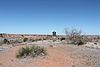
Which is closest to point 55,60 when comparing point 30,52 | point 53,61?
point 53,61

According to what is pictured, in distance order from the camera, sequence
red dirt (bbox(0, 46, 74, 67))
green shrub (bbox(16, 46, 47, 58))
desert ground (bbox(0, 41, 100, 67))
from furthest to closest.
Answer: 1. green shrub (bbox(16, 46, 47, 58))
2. desert ground (bbox(0, 41, 100, 67))
3. red dirt (bbox(0, 46, 74, 67))

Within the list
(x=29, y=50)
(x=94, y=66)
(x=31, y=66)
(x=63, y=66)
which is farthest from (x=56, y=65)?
(x=29, y=50)

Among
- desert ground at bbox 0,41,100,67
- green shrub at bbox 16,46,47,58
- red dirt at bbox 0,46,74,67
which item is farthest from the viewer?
green shrub at bbox 16,46,47,58

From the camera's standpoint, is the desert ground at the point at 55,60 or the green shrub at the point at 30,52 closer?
the desert ground at the point at 55,60

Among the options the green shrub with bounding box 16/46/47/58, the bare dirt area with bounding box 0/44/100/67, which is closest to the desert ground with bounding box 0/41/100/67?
the bare dirt area with bounding box 0/44/100/67

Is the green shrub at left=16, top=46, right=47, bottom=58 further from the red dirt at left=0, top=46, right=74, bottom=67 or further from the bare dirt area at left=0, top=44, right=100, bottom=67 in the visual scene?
the red dirt at left=0, top=46, right=74, bottom=67

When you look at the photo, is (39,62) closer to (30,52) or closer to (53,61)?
(53,61)

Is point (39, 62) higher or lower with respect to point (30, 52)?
lower

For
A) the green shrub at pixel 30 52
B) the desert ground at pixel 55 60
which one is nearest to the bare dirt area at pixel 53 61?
the desert ground at pixel 55 60

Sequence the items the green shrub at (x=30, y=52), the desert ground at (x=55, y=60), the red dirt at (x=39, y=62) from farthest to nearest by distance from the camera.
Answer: the green shrub at (x=30, y=52), the desert ground at (x=55, y=60), the red dirt at (x=39, y=62)

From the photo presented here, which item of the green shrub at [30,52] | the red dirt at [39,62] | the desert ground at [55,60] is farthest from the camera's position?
the green shrub at [30,52]

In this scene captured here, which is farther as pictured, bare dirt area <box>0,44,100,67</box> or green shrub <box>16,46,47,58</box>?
green shrub <box>16,46,47,58</box>

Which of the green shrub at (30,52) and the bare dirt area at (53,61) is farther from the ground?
the green shrub at (30,52)

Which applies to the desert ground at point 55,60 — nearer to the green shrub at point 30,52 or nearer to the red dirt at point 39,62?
the red dirt at point 39,62
